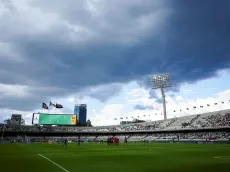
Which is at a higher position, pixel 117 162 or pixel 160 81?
pixel 160 81

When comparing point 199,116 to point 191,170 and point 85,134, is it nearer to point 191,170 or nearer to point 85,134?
point 85,134

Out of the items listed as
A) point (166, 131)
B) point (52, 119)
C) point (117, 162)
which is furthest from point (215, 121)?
point (117, 162)

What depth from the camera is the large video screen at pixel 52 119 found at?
10906 centimetres

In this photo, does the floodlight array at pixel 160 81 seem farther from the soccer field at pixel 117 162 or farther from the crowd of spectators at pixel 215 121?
the soccer field at pixel 117 162

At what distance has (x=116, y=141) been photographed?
5347cm

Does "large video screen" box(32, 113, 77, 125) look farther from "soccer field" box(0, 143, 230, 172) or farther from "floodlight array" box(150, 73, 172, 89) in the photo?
"soccer field" box(0, 143, 230, 172)

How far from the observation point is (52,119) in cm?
11188

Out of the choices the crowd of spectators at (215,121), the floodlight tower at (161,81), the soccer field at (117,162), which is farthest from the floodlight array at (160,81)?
the soccer field at (117,162)

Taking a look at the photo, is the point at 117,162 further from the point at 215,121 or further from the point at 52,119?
the point at 52,119

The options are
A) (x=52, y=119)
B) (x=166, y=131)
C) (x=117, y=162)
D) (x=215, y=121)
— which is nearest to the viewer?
(x=117, y=162)

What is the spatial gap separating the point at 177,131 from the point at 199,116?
1423 centimetres

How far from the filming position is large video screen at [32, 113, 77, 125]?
109062mm

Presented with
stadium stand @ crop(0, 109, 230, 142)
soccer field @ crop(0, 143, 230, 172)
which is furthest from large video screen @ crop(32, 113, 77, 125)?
soccer field @ crop(0, 143, 230, 172)

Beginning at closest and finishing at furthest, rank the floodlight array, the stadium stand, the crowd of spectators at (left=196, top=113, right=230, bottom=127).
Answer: the crowd of spectators at (left=196, top=113, right=230, bottom=127) < the stadium stand < the floodlight array
